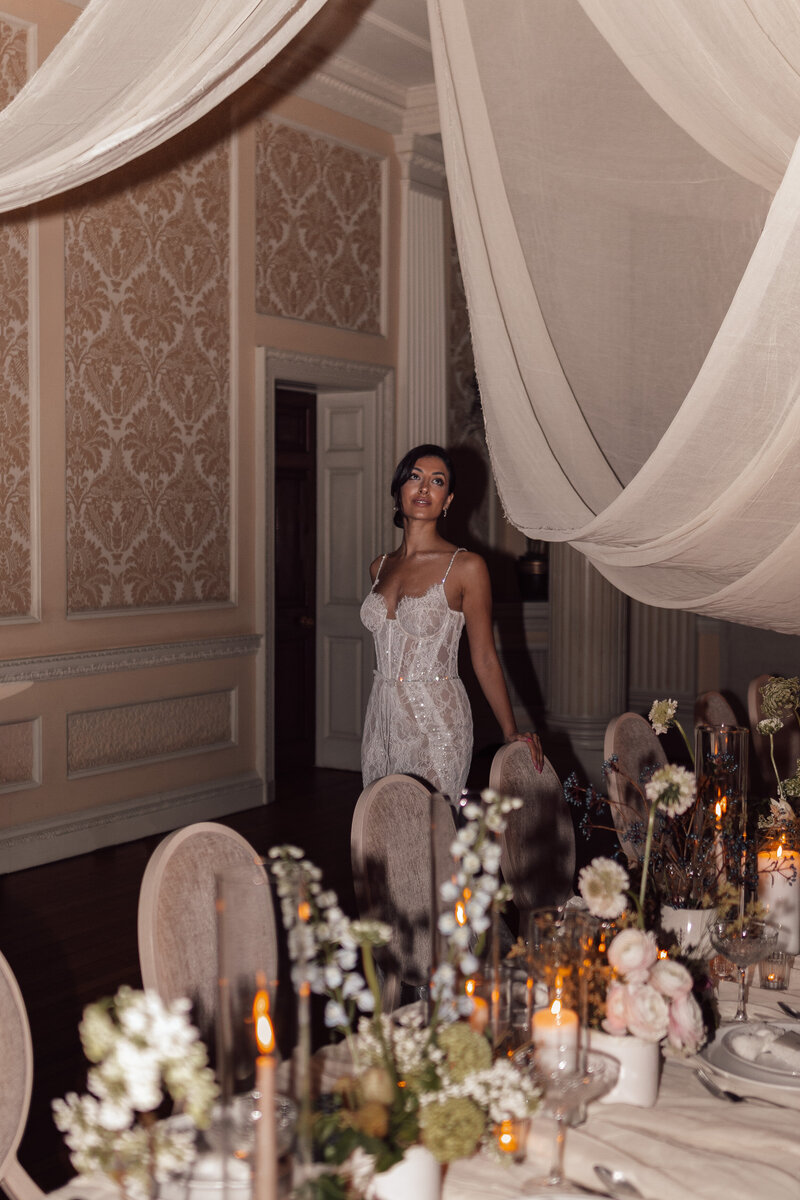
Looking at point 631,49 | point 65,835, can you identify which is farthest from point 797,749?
point 65,835

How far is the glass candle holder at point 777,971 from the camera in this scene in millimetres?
1915

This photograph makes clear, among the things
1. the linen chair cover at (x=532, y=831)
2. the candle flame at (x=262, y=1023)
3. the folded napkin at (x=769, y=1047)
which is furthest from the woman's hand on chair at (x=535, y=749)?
the candle flame at (x=262, y=1023)

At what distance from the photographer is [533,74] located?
220 cm

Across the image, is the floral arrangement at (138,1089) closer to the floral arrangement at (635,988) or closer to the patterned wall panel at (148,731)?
the floral arrangement at (635,988)

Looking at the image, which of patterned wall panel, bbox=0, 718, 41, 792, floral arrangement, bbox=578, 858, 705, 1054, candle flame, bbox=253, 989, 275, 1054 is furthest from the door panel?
candle flame, bbox=253, 989, 275, 1054

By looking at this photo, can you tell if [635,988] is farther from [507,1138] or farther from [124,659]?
[124,659]

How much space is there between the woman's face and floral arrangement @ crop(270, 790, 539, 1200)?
224 centimetres

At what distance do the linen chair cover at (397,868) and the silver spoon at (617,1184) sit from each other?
0.51 m

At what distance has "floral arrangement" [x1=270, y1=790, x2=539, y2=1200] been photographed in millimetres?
1122

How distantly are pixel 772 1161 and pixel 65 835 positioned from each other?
4141 mm

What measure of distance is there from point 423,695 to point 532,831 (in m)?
0.74

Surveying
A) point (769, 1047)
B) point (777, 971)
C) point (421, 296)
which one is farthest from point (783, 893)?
point (421, 296)

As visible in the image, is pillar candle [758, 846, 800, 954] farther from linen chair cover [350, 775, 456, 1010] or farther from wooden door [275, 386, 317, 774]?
wooden door [275, 386, 317, 774]

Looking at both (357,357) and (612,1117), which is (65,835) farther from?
(612,1117)
